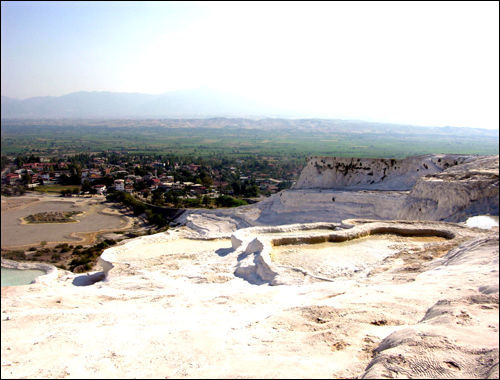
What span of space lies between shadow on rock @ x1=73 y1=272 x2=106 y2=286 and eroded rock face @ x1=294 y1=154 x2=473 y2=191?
553 inches

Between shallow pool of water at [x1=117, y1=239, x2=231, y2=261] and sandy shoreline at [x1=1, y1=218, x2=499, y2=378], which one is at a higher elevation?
sandy shoreline at [x1=1, y1=218, x2=499, y2=378]

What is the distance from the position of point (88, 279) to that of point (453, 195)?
1043 centimetres

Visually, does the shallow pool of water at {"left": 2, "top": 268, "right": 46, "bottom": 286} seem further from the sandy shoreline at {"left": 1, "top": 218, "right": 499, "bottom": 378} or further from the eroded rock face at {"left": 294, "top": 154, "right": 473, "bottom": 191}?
the eroded rock face at {"left": 294, "top": 154, "right": 473, "bottom": 191}

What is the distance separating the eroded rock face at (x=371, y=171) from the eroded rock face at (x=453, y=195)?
5414 millimetres

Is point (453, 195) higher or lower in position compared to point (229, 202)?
higher

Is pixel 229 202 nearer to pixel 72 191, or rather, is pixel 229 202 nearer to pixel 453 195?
pixel 72 191

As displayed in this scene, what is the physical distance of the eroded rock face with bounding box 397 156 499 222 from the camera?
9945 millimetres

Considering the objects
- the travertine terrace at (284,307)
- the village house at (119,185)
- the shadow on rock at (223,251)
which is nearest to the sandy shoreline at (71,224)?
the village house at (119,185)

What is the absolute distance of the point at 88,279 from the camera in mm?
9109

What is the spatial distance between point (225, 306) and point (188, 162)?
181 ft

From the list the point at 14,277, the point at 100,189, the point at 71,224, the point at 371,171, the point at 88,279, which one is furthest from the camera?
the point at 100,189

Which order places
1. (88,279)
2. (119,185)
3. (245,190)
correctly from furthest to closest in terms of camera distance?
(119,185) → (245,190) → (88,279)

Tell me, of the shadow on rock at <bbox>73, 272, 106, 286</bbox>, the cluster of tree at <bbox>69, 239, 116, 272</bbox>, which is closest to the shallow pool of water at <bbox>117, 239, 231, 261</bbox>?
the shadow on rock at <bbox>73, 272, 106, 286</bbox>

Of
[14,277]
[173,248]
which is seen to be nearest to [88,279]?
[14,277]
